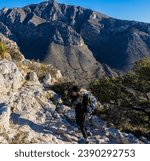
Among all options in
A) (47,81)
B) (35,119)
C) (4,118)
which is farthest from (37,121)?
(47,81)

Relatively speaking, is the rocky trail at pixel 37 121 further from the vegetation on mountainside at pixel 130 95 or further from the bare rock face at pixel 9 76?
A: the vegetation on mountainside at pixel 130 95

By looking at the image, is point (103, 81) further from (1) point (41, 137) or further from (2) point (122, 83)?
(1) point (41, 137)

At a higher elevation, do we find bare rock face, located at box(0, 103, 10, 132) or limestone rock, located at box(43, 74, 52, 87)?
limestone rock, located at box(43, 74, 52, 87)

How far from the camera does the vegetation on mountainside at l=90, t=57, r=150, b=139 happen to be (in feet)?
74.9

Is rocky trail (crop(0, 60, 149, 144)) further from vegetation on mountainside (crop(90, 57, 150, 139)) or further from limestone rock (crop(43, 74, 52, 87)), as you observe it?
limestone rock (crop(43, 74, 52, 87))

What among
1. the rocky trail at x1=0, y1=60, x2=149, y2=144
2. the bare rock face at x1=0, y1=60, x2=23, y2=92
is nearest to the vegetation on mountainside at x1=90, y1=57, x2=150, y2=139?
the rocky trail at x1=0, y1=60, x2=149, y2=144

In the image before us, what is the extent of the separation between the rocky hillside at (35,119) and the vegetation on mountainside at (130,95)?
2.70m

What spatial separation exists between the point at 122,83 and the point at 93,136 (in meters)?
7.31

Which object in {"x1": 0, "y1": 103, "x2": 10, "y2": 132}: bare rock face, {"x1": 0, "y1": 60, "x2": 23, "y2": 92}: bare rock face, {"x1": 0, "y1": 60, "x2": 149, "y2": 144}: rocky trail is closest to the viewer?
{"x1": 0, "y1": 103, "x2": 10, "y2": 132}: bare rock face

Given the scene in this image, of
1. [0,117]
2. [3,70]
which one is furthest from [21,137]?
[3,70]

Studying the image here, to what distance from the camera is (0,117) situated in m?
15.8

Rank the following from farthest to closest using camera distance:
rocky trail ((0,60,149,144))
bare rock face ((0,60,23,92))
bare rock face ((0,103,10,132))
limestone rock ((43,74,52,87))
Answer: limestone rock ((43,74,52,87))
bare rock face ((0,60,23,92))
rocky trail ((0,60,149,144))
bare rock face ((0,103,10,132))

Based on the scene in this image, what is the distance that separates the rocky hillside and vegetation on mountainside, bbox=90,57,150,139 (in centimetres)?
270

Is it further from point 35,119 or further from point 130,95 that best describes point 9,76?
point 130,95
